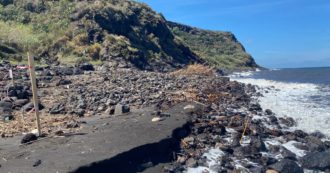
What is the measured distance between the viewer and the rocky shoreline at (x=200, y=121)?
10.3 m

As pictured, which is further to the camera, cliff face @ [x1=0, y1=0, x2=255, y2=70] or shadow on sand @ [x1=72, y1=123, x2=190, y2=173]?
cliff face @ [x1=0, y1=0, x2=255, y2=70]

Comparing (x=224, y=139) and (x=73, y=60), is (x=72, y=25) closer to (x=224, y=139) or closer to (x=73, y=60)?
(x=73, y=60)

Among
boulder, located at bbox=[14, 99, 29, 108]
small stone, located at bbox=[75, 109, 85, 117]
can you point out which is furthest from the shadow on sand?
boulder, located at bbox=[14, 99, 29, 108]

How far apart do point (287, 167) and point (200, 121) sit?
4.31 meters

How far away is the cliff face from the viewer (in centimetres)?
3692

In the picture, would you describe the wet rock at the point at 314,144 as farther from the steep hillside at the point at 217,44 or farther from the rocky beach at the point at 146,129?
the steep hillside at the point at 217,44

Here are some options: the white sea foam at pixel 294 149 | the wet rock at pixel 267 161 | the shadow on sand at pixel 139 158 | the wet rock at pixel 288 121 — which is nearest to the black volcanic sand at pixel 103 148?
the shadow on sand at pixel 139 158

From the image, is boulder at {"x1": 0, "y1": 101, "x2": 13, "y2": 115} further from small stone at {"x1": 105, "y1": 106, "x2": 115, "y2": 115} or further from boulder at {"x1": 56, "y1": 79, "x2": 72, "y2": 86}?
boulder at {"x1": 56, "y1": 79, "x2": 72, "y2": 86}

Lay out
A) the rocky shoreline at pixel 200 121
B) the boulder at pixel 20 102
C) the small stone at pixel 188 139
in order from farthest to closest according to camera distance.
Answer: the boulder at pixel 20 102 < the small stone at pixel 188 139 < the rocky shoreline at pixel 200 121

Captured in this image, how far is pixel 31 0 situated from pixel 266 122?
41834 mm

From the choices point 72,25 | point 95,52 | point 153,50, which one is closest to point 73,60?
point 95,52

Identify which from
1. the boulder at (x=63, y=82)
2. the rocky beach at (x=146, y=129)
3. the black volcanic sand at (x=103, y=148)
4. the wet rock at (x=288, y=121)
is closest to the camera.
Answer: the black volcanic sand at (x=103, y=148)

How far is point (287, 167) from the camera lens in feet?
31.8

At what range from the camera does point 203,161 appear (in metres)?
10.2
